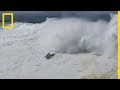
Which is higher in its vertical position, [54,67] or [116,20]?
[116,20]

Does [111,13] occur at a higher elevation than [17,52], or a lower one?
higher
